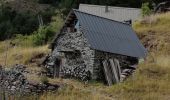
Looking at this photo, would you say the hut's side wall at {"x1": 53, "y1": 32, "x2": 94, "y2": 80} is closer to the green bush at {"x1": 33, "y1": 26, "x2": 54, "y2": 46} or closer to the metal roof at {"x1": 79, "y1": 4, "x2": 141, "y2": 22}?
the green bush at {"x1": 33, "y1": 26, "x2": 54, "y2": 46}

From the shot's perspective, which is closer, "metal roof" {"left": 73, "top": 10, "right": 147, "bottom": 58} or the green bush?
"metal roof" {"left": 73, "top": 10, "right": 147, "bottom": 58}

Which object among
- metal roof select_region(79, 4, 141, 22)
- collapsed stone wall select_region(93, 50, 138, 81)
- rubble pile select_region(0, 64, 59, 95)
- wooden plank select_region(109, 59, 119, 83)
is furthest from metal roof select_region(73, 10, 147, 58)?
metal roof select_region(79, 4, 141, 22)

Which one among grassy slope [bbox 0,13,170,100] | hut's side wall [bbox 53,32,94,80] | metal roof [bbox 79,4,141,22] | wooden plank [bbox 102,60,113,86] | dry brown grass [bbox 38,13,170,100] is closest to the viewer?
grassy slope [bbox 0,13,170,100]

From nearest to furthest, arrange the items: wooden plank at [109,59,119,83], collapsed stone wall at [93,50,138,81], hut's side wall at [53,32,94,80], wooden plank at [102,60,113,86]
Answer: wooden plank at [102,60,113,86] → wooden plank at [109,59,119,83] → collapsed stone wall at [93,50,138,81] → hut's side wall at [53,32,94,80]

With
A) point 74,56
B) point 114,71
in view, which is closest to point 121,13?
point 74,56

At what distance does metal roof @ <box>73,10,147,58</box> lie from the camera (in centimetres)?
3088

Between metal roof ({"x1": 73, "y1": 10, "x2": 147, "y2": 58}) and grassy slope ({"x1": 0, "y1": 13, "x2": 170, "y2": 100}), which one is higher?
metal roof ({"x1": 73, "y1": 10, "x2": 147, "y2": 58})

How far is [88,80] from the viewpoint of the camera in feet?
98.6

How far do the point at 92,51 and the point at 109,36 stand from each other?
242 centimetres

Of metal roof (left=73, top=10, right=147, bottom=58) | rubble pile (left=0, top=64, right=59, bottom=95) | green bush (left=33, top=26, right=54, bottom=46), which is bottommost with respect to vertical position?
green bush (left=33, top=26, right=54, bottom=46)

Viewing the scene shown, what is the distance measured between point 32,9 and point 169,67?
49.5m

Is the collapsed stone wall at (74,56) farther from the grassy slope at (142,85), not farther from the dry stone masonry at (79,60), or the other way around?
the grassy slope at (142,85)

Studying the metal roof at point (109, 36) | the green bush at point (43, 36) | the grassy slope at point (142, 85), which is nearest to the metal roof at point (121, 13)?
the green bush at point (43, 36)

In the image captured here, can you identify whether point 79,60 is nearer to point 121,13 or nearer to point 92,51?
point 92,51
